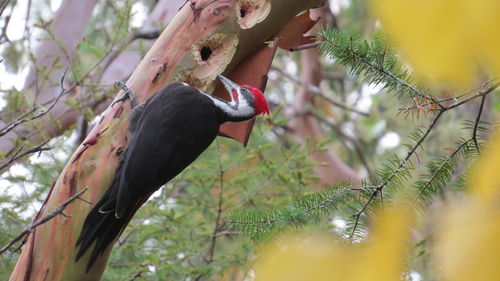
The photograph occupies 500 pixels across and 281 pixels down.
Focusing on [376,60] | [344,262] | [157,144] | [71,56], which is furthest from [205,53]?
[344,262]

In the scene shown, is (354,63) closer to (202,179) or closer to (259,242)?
(259,242)

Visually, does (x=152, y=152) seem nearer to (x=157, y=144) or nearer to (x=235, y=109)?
(x=157, y=144)

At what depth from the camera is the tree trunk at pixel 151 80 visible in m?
2.45

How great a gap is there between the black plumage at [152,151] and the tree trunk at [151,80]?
5cm

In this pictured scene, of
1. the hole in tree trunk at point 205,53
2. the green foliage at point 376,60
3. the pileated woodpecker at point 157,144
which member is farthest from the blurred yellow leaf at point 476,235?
the hole in tree trunk at point 205,53

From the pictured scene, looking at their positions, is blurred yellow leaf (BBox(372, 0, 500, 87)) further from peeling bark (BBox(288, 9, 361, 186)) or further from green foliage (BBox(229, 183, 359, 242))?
peeling bark (BBox(288, 9, 361, 186))

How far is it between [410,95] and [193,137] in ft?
3.33

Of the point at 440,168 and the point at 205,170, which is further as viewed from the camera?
the point at 205,170

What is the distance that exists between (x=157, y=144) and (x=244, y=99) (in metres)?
0.61

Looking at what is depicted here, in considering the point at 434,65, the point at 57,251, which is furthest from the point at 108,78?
the point at 434,65

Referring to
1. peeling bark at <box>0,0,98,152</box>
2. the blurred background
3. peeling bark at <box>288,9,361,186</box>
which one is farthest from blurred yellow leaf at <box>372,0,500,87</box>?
peeling bark at <box>288,9,361,186</box>

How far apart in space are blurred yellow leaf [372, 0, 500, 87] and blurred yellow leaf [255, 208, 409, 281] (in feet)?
0.40

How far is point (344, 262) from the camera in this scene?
50 centimetres

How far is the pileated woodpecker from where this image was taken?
2.44 meters
